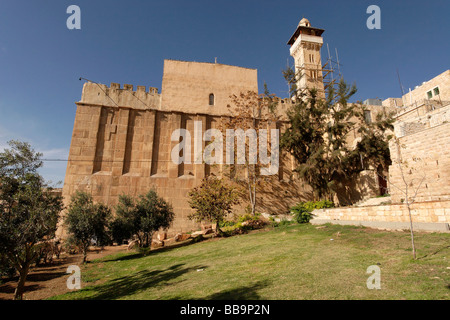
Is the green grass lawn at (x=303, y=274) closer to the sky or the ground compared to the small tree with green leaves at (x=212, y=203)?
closer to the ground

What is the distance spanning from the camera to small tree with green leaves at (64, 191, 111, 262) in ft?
38.3

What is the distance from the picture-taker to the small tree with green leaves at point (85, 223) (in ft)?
38.3

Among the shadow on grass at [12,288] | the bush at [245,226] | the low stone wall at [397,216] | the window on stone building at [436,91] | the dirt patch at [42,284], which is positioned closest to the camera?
the dirt patch at [42,284]

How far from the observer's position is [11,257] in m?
6.73

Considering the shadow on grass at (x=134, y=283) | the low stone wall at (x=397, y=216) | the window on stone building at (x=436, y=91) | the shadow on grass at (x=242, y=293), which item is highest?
the window on stone building at (x=436, y=91)

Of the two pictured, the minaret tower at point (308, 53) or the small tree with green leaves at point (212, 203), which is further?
the minaret tower at point (308, 53)

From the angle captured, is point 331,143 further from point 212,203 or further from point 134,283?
point 134,283

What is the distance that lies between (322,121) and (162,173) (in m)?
14.0

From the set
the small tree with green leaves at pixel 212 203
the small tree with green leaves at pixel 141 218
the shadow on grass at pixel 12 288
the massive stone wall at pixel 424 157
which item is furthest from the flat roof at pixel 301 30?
the shadow on grass at pixel 12 288

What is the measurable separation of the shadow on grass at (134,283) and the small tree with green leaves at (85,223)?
485 cm

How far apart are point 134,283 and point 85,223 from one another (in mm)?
5960

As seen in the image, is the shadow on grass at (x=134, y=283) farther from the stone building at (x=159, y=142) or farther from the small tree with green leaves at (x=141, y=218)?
the stone building at (x=159, y=142)

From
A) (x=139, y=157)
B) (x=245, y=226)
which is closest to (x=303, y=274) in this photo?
(x=245, y=226)

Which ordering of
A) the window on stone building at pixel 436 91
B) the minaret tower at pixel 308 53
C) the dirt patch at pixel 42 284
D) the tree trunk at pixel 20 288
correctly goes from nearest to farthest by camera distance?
the tree trunk at pixel 20 288, the dirt patch at pixel 42 284, the window on stone building at pixel 436 91, the minaret tower at pixel 308 53
